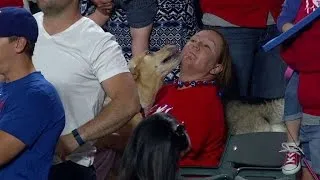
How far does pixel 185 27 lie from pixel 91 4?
0.59 metres

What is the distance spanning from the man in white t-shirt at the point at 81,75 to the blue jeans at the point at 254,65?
1.34 meters

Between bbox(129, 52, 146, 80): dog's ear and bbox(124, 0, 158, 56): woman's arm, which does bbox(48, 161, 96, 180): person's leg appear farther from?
bbox(124, 0, 158, 56): woman's arm

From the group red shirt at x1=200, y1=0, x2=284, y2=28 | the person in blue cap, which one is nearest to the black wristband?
the person in blue cap

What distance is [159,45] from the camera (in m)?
Answer: 5.19

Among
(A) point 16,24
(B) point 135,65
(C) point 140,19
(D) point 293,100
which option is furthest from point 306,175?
(A) point 16,24

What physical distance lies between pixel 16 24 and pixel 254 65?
223 cm

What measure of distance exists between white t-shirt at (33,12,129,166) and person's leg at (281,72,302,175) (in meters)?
0.94

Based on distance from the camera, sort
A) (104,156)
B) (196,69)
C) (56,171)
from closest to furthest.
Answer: (56,171) → (104,156) → (196,69)

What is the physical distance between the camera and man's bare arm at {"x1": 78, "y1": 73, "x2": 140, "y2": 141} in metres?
3.90

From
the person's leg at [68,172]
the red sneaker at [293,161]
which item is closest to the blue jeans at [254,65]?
the red sneaker at [293,161]

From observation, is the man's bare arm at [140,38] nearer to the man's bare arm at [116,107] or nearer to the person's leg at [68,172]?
the man's bare arm at [116,107]

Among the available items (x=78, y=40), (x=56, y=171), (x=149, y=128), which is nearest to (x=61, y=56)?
(x=78, y=40)

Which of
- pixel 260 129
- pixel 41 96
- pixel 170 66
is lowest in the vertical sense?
pixel 260 129

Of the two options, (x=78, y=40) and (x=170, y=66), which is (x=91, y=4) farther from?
(x=78, y=40)
